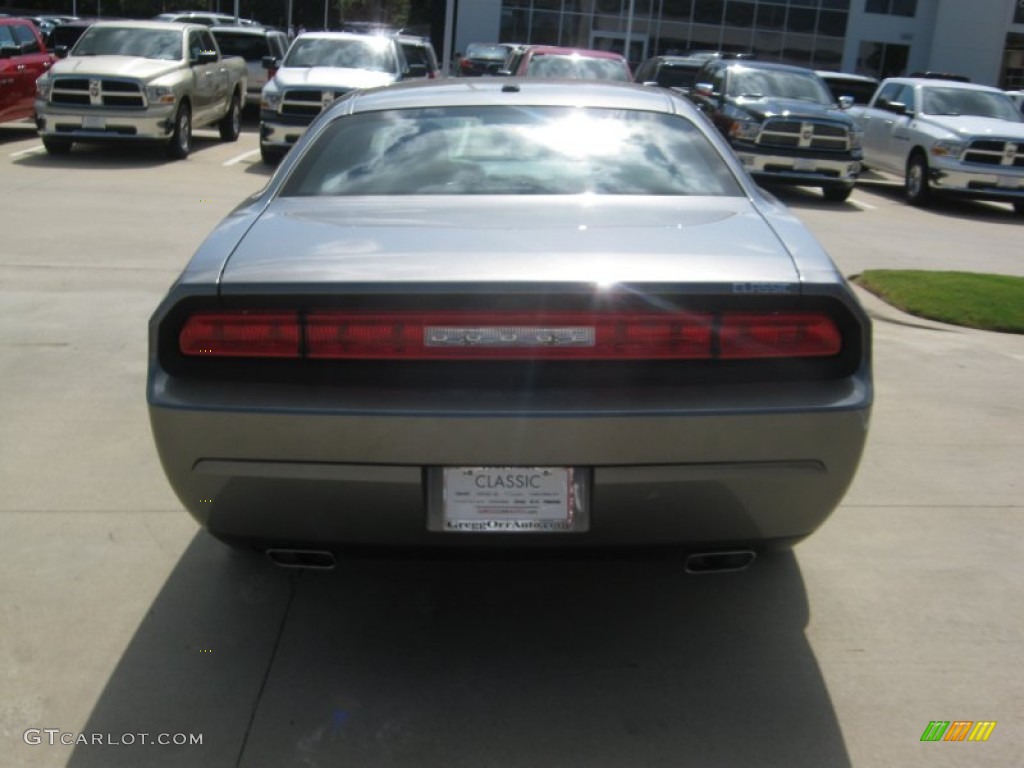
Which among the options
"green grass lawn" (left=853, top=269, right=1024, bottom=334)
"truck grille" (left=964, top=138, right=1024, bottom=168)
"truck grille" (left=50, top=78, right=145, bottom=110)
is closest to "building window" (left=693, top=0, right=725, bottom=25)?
"truck grille" (left=964, top=138, right=1024, bottom=168)

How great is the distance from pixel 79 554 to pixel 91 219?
780cm

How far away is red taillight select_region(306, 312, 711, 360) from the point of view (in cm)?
311

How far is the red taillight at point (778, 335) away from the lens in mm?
3178

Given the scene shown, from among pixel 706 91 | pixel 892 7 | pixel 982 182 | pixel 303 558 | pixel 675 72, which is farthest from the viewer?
pixel 892 7

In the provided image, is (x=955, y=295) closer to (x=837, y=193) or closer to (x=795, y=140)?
(x=795, y=140)

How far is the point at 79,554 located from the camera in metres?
4.29

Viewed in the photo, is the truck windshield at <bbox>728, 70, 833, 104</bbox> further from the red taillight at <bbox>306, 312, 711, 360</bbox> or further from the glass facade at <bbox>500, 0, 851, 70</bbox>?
the glass facade at <bbox>500, 0, 851, 70</bbox>

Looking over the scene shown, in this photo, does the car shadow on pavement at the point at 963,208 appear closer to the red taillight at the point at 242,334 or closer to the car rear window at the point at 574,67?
the car rear window at the point at 574,67

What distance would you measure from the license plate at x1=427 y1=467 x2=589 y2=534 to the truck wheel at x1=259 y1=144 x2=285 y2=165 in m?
13.6

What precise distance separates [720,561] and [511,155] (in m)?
1.74

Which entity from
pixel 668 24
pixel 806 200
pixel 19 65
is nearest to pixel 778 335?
pixel 806 200

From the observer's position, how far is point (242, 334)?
10.5 ft

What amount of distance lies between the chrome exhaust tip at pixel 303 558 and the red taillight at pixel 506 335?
60 centimetres

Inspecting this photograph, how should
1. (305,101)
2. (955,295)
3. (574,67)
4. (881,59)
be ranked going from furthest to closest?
(881,59), (574,67), (305,101), (955,295)
